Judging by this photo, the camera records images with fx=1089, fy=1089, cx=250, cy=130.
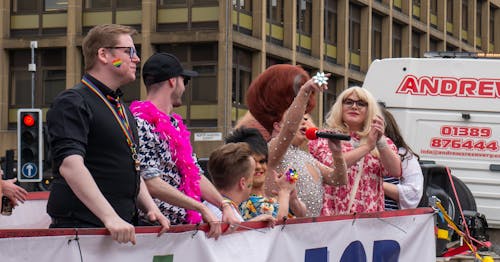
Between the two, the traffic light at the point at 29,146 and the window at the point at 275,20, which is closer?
the traffic light at the point at 29,146

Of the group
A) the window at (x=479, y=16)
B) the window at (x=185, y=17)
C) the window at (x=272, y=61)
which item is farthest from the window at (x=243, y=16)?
the window at (x=479, y=16)

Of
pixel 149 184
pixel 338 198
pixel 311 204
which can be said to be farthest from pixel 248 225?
pixel 338 198

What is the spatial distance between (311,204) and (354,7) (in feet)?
132

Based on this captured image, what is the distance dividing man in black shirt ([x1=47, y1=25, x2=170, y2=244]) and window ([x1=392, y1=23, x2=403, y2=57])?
1780 inches

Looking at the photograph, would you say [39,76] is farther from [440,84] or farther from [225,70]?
[440,84]

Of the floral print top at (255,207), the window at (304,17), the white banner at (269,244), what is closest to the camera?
the white banner at (269,244)

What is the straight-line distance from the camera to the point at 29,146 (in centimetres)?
1723

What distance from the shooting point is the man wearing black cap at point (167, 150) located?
529 cm

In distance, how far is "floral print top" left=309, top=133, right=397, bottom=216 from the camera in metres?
6.92

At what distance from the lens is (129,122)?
498 cm

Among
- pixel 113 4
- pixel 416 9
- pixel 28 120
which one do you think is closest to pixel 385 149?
pixel 28 120

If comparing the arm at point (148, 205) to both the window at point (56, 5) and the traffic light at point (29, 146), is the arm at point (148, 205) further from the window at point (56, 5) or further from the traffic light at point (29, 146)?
the window at point (56, 5)

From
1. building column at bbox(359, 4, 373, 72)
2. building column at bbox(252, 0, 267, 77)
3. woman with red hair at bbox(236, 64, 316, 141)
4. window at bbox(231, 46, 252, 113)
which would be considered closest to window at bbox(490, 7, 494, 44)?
building column at bbox(359, 4, 373, 72)

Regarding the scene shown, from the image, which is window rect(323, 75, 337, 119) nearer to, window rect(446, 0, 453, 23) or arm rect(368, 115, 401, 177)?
window rect(446, 0, 453, 23)
